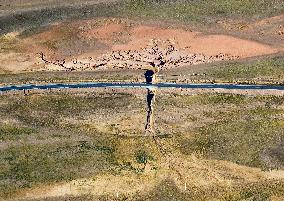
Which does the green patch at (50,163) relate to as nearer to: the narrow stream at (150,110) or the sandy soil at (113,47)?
the narrow stream at (150,110)

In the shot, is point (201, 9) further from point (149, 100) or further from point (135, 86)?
point (149, 100)

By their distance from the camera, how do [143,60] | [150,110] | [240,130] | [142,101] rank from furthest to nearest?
[143,60] < [142,101] < [150,110] < [240,130]

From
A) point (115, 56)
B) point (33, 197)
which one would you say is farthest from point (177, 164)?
point (115, 56)

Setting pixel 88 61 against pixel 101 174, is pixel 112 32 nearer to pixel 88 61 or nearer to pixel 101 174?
pixel 88 61

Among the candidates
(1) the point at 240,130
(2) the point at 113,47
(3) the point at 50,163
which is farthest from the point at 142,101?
(3) the point at 50,163

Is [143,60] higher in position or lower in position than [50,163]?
higher

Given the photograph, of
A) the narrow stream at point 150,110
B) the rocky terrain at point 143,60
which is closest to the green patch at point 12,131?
the narrow stream at point 150,110

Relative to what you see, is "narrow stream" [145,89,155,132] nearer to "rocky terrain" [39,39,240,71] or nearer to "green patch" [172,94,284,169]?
"green patch" [172,94,284,169]

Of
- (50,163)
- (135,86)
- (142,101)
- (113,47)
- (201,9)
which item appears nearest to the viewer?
(50,163)
